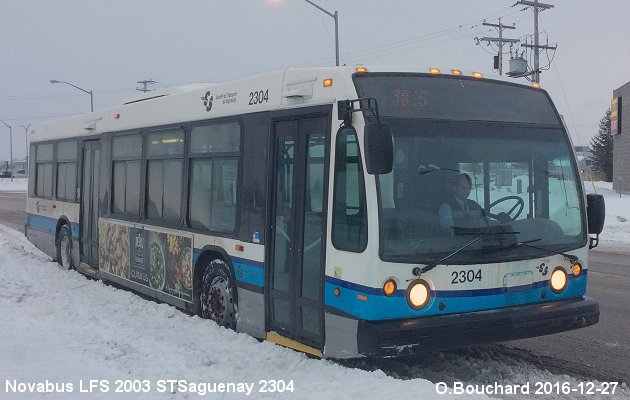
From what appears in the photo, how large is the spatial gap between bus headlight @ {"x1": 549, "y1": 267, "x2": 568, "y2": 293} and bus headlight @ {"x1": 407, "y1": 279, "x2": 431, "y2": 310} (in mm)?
1431

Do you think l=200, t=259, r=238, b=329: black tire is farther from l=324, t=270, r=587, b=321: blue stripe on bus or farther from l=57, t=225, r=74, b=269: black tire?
l=57, t=225, r=74, b=269: black tire

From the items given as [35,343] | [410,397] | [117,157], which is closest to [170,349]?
[35,343]

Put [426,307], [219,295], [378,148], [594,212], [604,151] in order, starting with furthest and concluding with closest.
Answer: [604,151], [219,295], [594,212], [426,307], [378,148]

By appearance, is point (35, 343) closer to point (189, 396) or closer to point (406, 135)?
point (189, 396)

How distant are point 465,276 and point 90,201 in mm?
7974

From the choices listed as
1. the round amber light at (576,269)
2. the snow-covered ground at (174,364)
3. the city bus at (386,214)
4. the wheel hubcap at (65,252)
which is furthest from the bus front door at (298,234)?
the wheel hubcap at (65,252)

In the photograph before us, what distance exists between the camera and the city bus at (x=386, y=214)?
5637 mm

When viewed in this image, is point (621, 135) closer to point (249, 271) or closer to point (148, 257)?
point (148, 257)

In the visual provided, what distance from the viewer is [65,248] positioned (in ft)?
42.7

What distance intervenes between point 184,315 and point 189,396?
345 centimetres

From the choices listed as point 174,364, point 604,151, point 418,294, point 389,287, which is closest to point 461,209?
point 418,294

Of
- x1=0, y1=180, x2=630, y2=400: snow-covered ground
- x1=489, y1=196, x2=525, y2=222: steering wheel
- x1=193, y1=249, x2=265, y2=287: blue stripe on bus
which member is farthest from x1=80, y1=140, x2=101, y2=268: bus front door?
x1=489, y1=196, x2=525, y2=222: steering wheel

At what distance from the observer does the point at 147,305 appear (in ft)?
30.7

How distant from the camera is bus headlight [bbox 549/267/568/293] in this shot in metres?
6.37
